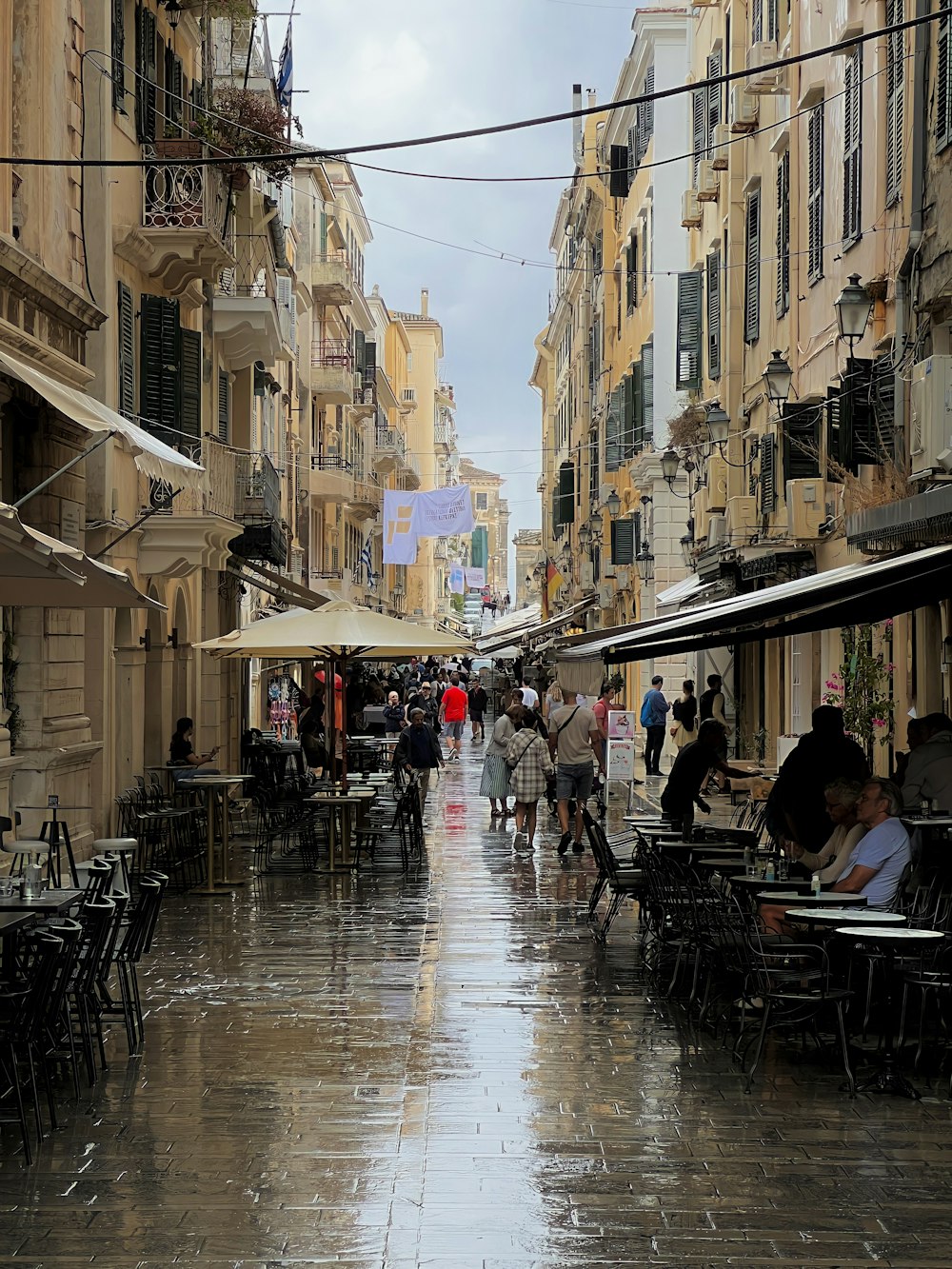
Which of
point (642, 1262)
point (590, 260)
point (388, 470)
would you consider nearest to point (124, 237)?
point (642, 1262)

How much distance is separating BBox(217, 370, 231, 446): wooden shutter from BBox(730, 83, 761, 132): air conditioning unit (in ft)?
30.2

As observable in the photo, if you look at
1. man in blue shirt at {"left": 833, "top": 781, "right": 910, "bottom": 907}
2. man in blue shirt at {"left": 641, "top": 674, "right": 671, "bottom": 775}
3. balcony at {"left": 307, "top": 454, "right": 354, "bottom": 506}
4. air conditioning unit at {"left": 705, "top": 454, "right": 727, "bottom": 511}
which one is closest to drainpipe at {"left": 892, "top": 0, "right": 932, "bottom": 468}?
man in blue shirt at {"left": 833, "top": 781, "right": 910, "bottom": 907}

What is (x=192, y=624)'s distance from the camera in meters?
25.7

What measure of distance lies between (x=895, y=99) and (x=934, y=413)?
4.94 m

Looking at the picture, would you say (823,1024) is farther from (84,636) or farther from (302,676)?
(302,676)

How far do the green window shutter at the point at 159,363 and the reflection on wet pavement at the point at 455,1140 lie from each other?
33.4 ft

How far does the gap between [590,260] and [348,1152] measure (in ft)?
166

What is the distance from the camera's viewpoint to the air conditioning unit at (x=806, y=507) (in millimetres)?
22469

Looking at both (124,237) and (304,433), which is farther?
(304,433)

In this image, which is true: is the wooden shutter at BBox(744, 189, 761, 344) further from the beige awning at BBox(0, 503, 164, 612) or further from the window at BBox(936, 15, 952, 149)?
the beige awning at BBox(0, 503, 164, 612)

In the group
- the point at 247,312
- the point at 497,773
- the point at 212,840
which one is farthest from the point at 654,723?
the point at 212,840

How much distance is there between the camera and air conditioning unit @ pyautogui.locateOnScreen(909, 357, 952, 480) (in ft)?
50.1

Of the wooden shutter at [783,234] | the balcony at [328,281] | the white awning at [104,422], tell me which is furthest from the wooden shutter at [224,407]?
the balcony at [328,281]

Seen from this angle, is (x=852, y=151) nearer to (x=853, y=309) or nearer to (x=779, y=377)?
(x=779, y=377)
